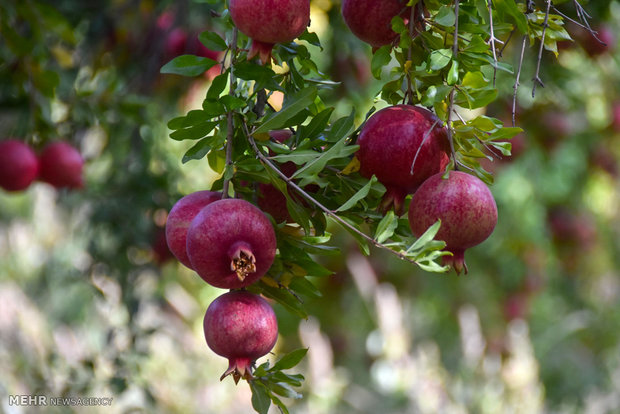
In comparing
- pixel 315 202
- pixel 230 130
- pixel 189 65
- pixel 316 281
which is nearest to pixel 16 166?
pixel 189 65

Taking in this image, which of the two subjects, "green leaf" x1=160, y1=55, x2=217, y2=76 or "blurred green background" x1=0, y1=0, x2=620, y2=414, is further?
"blurred green background" x1=0, y1=0, x2=620, y2=414

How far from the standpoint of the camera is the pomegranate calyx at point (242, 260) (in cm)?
68

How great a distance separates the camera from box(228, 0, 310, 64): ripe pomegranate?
724 millimetres

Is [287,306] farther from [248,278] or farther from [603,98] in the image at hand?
[603,98]

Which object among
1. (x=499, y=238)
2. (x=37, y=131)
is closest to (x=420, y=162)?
(x=37, y=131)

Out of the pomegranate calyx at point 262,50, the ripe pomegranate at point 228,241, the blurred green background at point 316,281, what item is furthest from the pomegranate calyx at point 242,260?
the blurred green background at point 316,281

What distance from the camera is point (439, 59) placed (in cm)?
70

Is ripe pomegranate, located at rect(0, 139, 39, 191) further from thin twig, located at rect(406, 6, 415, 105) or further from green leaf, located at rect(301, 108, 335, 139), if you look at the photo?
thin twig, located at rect(406, 6, 415, 105)

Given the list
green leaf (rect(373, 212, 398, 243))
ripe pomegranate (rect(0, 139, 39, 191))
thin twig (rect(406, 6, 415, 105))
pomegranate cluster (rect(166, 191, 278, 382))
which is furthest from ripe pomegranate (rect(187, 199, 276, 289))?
ripe pomegranate (rect(0, 139, 39, 191))

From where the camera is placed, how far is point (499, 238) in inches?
124

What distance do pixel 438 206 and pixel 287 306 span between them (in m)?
0.23

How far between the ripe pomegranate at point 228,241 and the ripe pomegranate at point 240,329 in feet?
0.13

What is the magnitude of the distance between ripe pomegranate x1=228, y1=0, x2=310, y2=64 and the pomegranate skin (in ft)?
0.21

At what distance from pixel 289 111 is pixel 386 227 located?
159 millimetres
